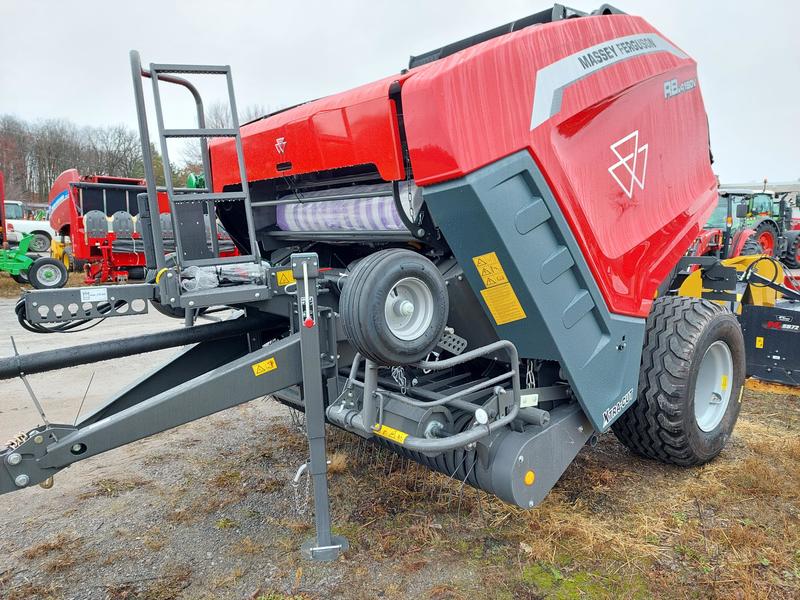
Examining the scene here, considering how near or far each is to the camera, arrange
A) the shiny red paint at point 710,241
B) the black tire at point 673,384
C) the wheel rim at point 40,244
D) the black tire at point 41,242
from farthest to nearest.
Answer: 1. the black tire at point 41,242
2. the wheel rim at point 40,244
3. the shiny red paint at point 710,241
4. the black tire at point 673,384

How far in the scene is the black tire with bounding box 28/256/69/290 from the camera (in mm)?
12109

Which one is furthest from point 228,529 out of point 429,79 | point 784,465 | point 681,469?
point 784,465

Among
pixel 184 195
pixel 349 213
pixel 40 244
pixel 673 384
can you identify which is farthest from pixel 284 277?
pixel 40 244

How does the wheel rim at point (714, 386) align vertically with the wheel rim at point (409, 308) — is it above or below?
below

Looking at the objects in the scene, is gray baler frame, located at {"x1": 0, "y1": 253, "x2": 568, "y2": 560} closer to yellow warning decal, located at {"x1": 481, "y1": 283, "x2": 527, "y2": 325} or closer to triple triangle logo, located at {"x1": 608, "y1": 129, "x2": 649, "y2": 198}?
yellow warning decal, located at {"x1": 481, "y1": 283, "x2": 527, "y2": 325}

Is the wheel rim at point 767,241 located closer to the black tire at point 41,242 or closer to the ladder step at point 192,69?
the ladder step at point 192,69

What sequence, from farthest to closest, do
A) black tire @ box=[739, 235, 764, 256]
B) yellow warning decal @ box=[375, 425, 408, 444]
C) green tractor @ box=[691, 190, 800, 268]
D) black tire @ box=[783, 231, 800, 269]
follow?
black tire @ box=[783, 231, 800, 269] < black tire @ box=[739, 235, 764, 256] < green tractor @ box=[691, 190, 800, 268] < yellow warning decal @ box=[375, 425, 408, 444]

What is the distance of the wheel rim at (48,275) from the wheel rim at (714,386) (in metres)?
12.3

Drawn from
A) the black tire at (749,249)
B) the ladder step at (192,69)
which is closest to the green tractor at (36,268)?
the ladder step at (192,69)

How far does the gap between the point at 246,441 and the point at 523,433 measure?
220 centimetres

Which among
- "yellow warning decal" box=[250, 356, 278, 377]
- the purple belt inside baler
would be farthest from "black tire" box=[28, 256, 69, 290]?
"yellow warning decal" box=[250, 356, 278, 377]

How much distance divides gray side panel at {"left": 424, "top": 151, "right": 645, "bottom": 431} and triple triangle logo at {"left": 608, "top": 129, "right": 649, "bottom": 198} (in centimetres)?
54

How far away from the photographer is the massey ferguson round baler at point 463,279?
7.68ft

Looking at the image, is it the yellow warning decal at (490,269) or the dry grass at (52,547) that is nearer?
the yellow warning decal at (490,269)
